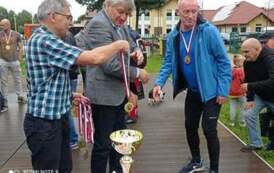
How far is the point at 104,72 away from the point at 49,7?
100cm

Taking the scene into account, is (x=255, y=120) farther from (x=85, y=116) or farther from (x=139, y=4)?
(x=139, y=4)

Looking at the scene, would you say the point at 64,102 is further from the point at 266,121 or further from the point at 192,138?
the point at 266,121

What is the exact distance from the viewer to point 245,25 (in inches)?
2864

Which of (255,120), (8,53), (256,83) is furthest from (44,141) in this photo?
(8,53)

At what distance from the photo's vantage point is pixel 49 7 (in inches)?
120

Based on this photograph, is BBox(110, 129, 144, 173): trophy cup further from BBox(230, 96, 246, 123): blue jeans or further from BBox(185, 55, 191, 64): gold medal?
BBox(230, 96, 246, 123): blue jeans

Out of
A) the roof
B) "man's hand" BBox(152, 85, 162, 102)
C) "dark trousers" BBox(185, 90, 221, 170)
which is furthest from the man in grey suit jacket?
the roof

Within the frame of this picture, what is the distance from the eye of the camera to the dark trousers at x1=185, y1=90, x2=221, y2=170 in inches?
181

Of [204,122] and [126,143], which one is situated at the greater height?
[126,143]

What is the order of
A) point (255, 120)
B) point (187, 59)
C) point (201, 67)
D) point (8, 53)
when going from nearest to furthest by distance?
point (201, 67) → point (187, 59) → point (255, 120) → point (8, 53)

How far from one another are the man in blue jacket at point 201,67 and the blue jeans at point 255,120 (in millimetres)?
1276

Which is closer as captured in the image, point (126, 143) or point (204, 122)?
point (126, 143)

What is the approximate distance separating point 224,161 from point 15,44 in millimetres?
5943

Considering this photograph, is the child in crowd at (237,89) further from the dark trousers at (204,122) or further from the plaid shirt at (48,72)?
the plaid shirt at (48,72)
